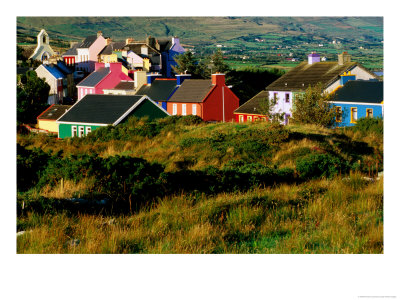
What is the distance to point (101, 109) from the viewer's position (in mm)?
32688

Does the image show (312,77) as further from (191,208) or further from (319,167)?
(191,208)

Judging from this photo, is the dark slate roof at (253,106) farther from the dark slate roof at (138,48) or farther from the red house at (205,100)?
the dark slate roof at (138,48)

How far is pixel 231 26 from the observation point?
4547 cm

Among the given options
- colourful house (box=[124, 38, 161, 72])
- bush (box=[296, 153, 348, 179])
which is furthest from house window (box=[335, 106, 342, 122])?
colourful house (box=[124, 38, 161, 72])

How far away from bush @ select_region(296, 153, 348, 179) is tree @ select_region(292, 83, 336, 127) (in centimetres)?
2017

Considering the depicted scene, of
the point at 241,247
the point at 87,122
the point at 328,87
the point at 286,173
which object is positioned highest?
the point at 328,87

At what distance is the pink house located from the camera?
52.9m

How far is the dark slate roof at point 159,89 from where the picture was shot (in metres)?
47.4

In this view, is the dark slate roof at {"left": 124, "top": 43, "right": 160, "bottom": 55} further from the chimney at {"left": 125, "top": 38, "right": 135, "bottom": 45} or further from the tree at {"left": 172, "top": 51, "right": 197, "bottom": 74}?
the tree at {"left": 172, "top": 51, "right": 197, "bottom": 74}

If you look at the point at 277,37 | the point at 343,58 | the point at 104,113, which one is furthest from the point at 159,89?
the point at 104,113

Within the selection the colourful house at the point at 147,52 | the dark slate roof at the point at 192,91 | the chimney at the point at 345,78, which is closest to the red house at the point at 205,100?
the dark slate roof at the point at 192,91

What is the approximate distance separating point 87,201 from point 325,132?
1583cm
